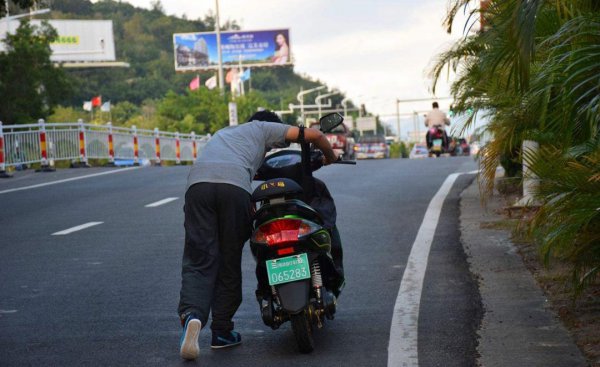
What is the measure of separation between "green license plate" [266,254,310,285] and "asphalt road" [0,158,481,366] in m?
0.48

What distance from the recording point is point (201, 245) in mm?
7000

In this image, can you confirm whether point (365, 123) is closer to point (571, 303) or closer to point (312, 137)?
point (571, 303)

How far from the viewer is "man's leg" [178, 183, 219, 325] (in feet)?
22.9

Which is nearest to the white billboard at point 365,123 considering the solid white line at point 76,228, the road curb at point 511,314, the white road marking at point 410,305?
the solid white line at point 76,228

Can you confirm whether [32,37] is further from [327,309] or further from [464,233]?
[327,309]

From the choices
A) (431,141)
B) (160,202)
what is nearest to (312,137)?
(160,202)

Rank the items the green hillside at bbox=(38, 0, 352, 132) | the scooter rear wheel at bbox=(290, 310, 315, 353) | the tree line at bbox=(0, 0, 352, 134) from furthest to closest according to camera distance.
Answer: the green hillside at bbox=(38, 0, 352, 132) < the tree line at bbox=(0, 0, 352, 134) < the scooter rear wheel at bbox=(290, 310, 315, 353)

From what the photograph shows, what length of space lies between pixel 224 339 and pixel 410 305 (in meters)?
1.68

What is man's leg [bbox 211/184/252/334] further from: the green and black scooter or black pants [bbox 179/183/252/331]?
the green and black scooter

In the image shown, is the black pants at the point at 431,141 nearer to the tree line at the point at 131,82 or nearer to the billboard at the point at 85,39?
the tree line at the point at 131,82

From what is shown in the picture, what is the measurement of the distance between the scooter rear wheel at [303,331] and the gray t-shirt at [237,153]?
852 mm

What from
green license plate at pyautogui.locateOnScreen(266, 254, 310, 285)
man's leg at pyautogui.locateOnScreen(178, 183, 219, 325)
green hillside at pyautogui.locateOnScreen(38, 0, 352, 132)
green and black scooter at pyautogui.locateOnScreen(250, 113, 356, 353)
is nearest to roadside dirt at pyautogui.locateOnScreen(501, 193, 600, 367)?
green and black scooter at pyautogui.locateOnScreen(250, 113, 356, 353)

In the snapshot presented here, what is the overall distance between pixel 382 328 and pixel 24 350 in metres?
2.22

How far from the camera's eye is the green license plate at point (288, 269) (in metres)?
6.68
